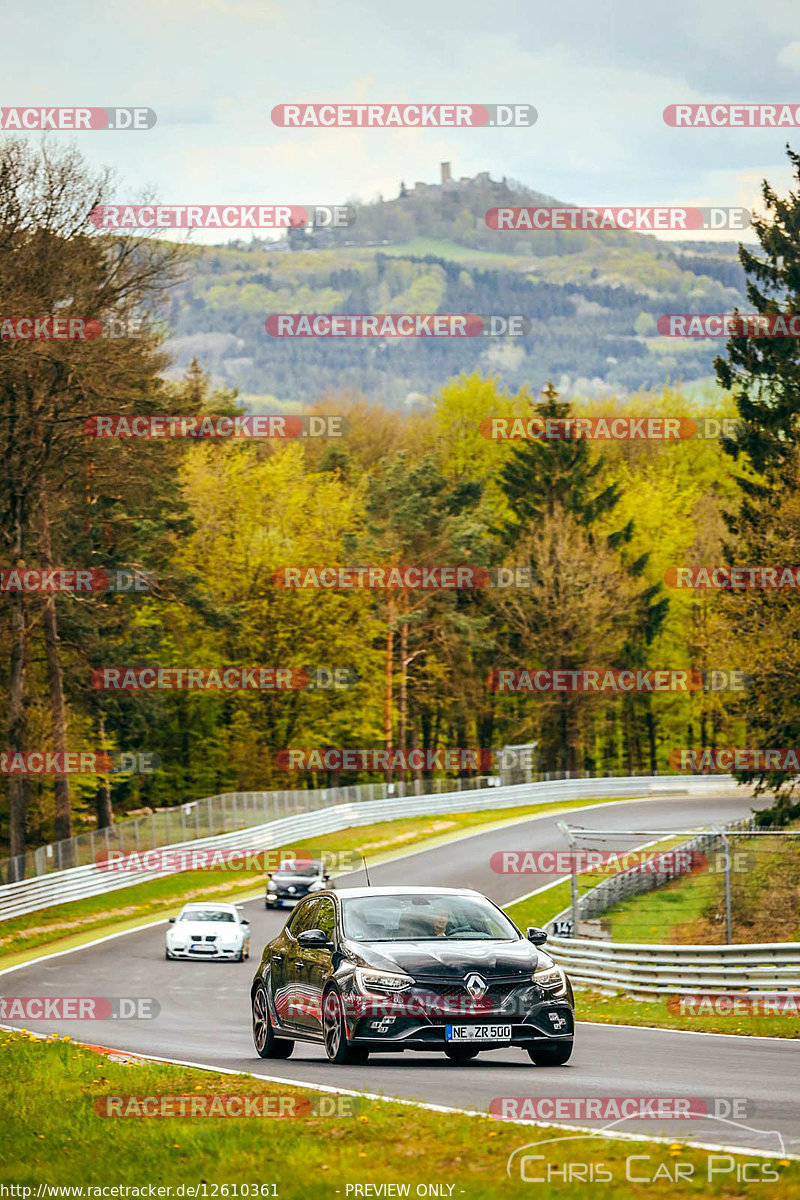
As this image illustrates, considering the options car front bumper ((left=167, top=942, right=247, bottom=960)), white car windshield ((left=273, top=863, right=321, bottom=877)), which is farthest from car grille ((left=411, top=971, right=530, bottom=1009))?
white car windshield ((left=273, top=863, right=321, bottom=877))

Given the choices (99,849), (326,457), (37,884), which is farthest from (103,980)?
(326,457)

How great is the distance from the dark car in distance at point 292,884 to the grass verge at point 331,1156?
32094mm

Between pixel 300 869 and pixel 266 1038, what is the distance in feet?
96.2

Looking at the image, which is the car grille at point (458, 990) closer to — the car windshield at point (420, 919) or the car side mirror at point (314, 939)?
the car windshield at point (420, 919)

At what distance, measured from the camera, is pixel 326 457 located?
8569 cm

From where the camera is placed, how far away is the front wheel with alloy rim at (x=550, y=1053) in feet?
42.4

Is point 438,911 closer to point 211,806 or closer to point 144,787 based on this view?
point 211,806

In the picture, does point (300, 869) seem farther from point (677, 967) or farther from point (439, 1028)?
point (439, 1028)

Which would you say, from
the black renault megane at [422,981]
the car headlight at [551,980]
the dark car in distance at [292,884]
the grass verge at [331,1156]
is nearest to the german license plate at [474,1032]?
the black renault megane at [422,981]

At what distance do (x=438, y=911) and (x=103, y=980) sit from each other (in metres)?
18.2

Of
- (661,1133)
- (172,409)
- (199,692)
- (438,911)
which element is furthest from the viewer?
(199,692)

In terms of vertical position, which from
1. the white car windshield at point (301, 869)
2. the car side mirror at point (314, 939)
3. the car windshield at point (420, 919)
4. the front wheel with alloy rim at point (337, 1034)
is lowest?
the white car windshield at point (301, 869)

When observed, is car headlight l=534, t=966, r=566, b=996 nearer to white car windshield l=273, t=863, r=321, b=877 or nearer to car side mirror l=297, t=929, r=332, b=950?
car side mirror l=297, t=929, r=332, b=950

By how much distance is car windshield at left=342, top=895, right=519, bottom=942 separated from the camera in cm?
1334
